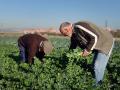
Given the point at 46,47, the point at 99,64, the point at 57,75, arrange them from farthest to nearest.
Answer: the point at 46,47 < the point at 99,64 < the point at 57,75

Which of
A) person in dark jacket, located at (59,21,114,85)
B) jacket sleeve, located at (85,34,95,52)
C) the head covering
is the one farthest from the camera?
the head covering

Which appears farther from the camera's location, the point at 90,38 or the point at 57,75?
the point at 57,75

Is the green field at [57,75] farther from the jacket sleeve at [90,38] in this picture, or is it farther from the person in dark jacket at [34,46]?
the jacket sleeve at [90,38]

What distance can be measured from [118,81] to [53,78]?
147 cm

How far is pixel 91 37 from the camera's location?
9047mm

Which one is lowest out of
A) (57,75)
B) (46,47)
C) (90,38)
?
(57,75)

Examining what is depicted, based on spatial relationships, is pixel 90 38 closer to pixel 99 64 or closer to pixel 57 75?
pixel 99 64

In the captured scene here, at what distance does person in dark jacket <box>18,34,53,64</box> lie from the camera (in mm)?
10812

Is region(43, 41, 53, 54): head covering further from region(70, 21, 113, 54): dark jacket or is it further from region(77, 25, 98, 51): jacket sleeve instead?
region(77, 25, 98, 51): jacket sleeve

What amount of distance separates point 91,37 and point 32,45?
7.32ft

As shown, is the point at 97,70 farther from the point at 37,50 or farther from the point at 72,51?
the point at 37,50

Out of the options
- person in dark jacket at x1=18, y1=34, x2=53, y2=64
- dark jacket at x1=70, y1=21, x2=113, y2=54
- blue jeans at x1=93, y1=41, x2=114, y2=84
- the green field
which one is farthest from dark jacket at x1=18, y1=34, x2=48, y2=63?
blue jeans at x1=93, y1=41, x2=114, y2=84

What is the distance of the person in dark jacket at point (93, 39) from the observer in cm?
893

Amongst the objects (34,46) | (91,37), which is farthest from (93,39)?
(34,46)
